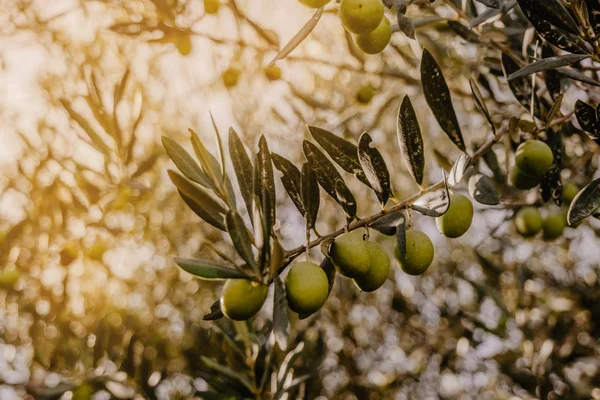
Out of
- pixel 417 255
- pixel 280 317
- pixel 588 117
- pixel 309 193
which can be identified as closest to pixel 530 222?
pixel 588 117

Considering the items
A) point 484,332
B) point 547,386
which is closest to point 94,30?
point 484,332

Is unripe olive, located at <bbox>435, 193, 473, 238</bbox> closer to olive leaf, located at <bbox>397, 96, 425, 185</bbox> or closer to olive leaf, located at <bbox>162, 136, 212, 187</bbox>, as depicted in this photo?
olive leaf, located at <bbox>397, 96, 425, 185</bbox>

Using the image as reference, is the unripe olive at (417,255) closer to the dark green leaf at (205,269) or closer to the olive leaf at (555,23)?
the dark green leaf at (205,269)

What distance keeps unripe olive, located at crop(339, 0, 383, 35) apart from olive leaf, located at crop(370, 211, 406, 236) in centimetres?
47

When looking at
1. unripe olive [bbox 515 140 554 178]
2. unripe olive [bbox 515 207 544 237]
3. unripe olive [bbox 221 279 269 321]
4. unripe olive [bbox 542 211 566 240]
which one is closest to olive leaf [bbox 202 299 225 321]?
unripe olive [bbox 221 279 269 321]

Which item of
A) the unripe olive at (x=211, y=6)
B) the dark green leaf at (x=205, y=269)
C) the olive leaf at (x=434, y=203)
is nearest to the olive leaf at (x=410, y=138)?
the olive leaf at (x=434, y=203)

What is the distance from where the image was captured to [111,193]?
2.42m

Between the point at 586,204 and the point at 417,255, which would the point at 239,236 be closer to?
the point at 417,255

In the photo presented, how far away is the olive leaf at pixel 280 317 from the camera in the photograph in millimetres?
983

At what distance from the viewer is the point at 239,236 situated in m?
1.00

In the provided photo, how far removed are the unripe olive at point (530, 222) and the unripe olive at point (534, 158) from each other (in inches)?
23.4

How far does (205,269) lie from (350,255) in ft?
1.05

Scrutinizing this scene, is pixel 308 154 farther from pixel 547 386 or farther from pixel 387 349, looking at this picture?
pixel 387 349

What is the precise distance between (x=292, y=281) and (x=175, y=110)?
4194mm
